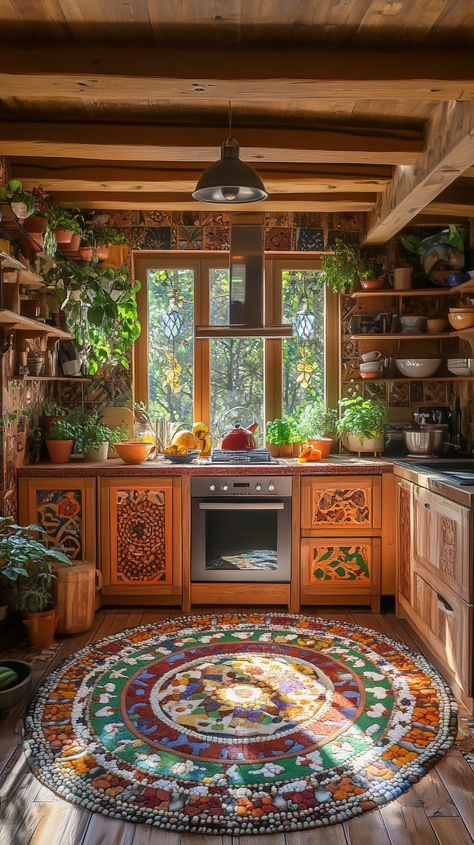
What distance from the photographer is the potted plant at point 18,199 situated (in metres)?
3.51

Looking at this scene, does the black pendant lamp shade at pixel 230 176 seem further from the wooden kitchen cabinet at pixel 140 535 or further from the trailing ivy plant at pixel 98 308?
the wooden kitchen cabinet at pixel 140 535

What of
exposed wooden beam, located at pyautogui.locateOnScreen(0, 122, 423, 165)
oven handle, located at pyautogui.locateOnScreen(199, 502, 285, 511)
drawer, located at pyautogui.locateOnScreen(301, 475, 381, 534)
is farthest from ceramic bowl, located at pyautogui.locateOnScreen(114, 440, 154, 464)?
exposed wooden beam, located at pyautogui.locateOnScreen(0, 122, 423, 165)

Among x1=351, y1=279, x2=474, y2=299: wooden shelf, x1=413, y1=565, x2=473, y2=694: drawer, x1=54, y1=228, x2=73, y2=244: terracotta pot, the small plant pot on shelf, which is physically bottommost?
the small plant pot on shelf

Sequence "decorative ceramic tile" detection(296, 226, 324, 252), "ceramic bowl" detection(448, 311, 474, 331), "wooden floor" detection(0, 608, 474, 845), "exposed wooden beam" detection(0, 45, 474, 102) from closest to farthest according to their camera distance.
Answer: "wooden floor" detection(0, 608, 474, 845), "exposed wooden beam" detection(0, 45, 474, 102), "ceramic bowl" detection(448, 311, 474, 331), "decorative ceramic tile" detection(296, 226, 324, 252)

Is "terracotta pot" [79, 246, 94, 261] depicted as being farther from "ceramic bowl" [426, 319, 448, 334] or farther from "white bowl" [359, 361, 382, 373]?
"ceramic bowl" [426, 319, 448, 334]

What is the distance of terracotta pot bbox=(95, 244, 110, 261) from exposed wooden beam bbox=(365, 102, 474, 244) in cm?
172

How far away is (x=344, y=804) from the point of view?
2230 millimetres

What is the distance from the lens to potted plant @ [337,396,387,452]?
451 centimetres

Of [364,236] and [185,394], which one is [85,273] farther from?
[364,236]

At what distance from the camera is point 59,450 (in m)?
4.33

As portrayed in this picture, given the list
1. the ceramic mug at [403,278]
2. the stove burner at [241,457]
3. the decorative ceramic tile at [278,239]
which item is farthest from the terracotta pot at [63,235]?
the ceramic mug at [403,278]

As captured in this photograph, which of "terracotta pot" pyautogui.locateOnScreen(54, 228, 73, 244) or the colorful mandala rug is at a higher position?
"terracotta pot" pyautogui.locateOnScreen(54, 228, 73, 244)

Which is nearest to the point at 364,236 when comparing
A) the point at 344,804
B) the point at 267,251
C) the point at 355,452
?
the point at 267,251

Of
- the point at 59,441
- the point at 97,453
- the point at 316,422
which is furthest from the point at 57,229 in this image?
the point at 316,422
